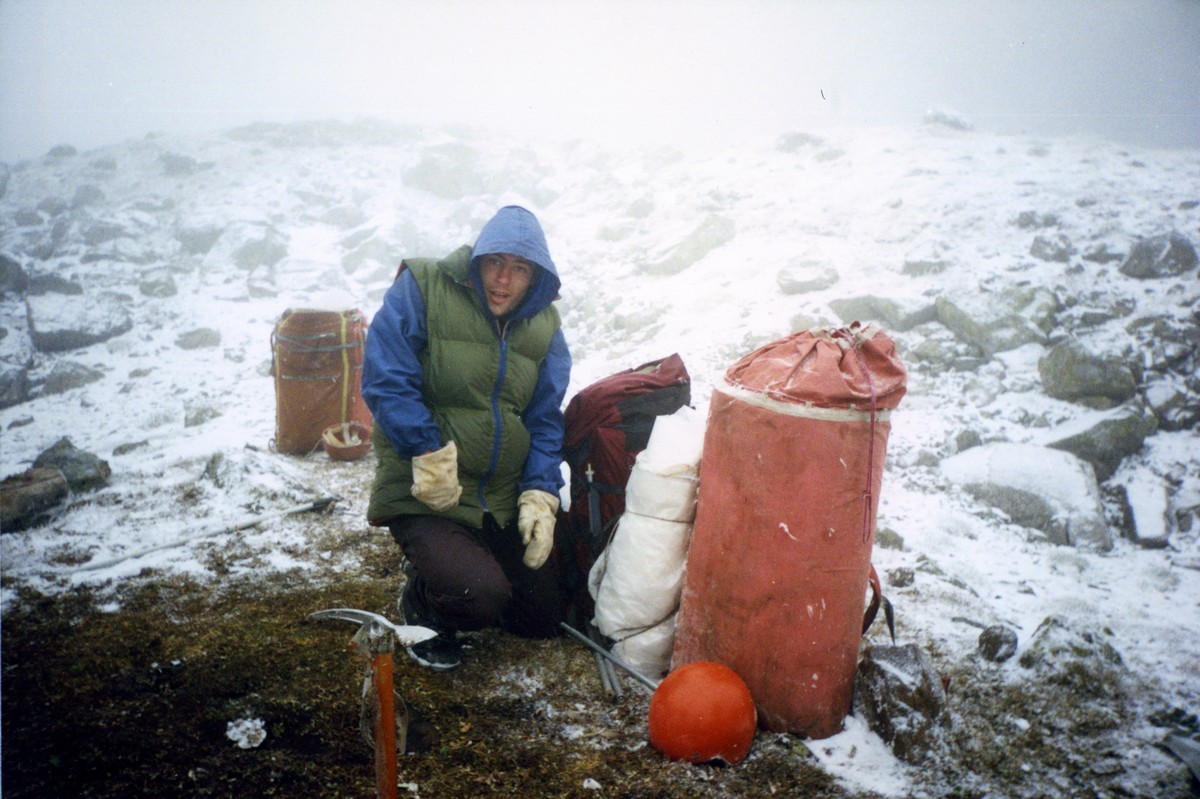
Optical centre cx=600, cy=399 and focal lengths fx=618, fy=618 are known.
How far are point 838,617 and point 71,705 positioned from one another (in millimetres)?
2755

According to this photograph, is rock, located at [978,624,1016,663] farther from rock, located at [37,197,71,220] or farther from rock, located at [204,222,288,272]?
rock, located at [37,197,71,220]

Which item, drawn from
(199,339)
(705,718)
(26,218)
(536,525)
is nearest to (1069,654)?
(705,718)

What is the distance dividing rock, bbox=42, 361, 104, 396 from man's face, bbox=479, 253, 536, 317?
12374 millimetres

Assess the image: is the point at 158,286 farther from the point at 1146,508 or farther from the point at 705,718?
the point at 1146,508

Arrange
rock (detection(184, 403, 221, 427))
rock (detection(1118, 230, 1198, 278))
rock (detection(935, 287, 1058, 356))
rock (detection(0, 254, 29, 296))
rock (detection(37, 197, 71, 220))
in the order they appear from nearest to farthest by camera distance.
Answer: rock (detection(935, 287, 1058, 356))
rock (detection(1118, 230, 1198, 278))
rock (detection(184, 403, 221, 427))
rock (detection(0, 254, 29, 296))
rock (detection(37, 197, 71, 220))

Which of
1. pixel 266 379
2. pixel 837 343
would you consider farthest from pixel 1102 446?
pixel 266 379

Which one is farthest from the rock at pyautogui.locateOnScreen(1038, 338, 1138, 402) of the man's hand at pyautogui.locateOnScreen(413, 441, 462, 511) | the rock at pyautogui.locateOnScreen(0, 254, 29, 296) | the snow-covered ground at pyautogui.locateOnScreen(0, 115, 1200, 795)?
the rock at pyautogui.locateOnScreen(0, 254, 29, 296)

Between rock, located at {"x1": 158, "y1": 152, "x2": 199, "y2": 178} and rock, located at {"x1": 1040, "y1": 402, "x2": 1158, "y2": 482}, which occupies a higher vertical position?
rock, located at {"x1": 158, "y1": 152, "x2": 199, "y2": 178}

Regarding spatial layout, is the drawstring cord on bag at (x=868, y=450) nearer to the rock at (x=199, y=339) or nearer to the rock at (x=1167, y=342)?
the rock at (x=1167, y=342)

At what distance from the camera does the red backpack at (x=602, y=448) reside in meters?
3.09

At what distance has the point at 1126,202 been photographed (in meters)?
9.63

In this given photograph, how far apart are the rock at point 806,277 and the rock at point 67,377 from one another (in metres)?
→ 12.5

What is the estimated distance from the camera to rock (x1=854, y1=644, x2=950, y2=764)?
7.36ft

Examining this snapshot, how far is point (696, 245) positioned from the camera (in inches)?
487
